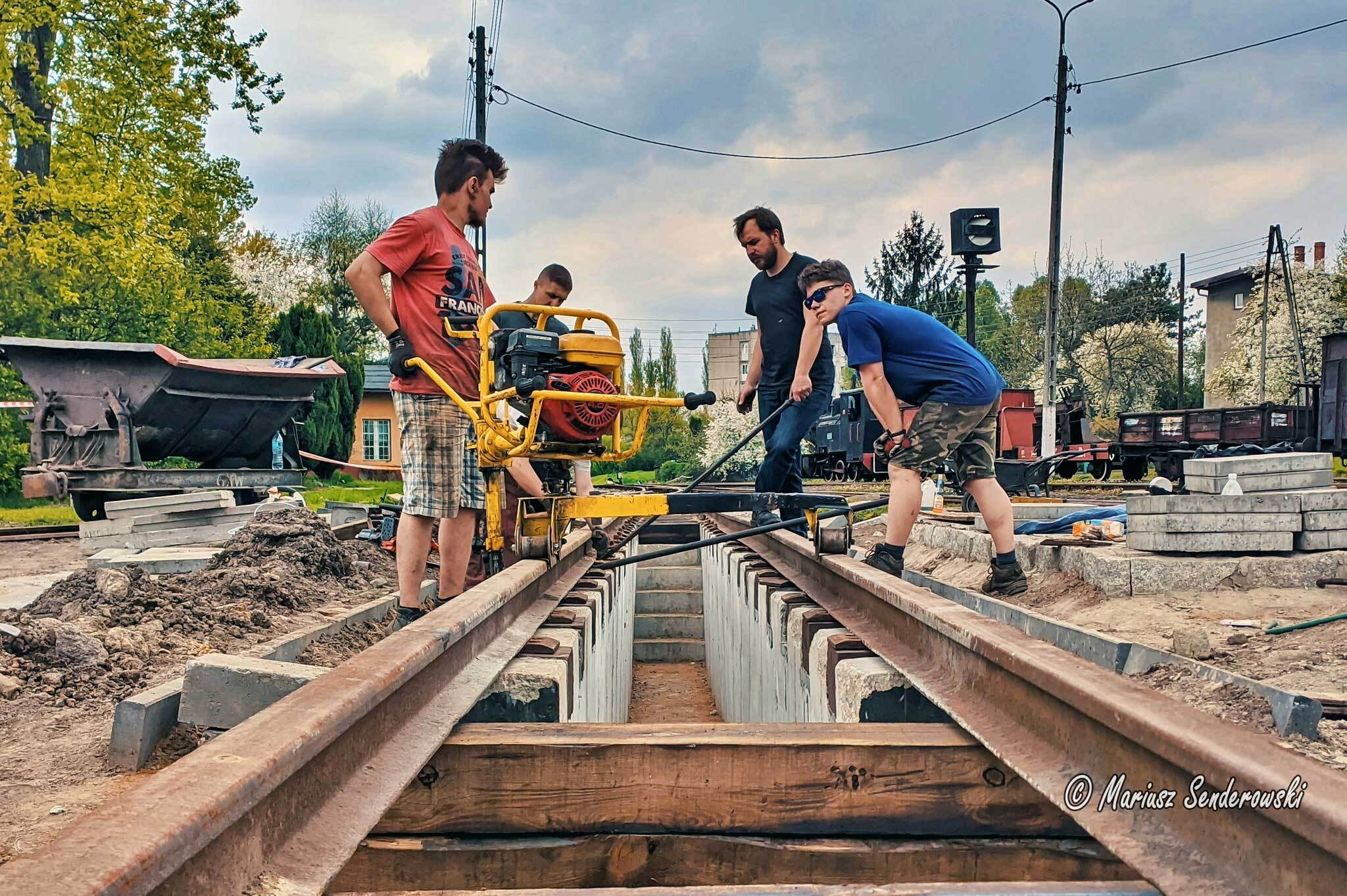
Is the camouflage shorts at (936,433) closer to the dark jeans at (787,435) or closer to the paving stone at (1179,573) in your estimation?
the dark jeans at (787,435)

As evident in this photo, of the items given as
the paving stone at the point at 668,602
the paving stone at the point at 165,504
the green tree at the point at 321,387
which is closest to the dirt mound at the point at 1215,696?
the paving stone at the point at 668,602

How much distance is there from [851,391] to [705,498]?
73.7ft

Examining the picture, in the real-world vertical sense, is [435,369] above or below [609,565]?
above

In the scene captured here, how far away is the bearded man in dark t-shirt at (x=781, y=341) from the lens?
500 cm

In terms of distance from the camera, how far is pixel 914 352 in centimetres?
440

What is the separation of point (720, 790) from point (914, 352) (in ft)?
10.3

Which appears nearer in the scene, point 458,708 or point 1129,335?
point 458,708

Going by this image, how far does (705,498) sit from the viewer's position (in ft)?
12.9

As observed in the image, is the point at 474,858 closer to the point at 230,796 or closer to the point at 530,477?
the point at 230,796

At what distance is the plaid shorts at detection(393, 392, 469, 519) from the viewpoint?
361cm

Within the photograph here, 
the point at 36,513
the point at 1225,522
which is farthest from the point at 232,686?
the point at 36,513

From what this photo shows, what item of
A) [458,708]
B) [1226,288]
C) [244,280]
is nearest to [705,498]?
[458,708]

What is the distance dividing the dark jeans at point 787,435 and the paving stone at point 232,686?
3.10 metres

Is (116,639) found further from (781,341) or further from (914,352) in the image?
(914,352)
